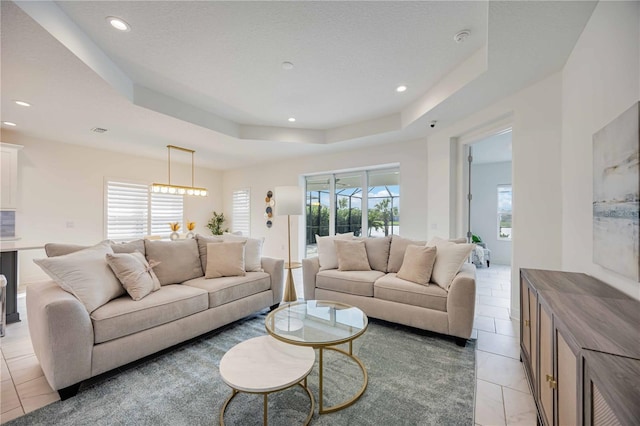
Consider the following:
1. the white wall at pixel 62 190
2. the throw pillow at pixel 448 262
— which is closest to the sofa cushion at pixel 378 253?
the throw pillow at pixel 448 262

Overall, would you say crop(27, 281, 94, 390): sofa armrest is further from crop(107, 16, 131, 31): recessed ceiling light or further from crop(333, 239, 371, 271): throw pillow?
crop(333, 239, 371, 271): throw pillow

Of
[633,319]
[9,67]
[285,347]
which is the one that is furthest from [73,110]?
[633,319]

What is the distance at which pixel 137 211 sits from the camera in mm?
5957

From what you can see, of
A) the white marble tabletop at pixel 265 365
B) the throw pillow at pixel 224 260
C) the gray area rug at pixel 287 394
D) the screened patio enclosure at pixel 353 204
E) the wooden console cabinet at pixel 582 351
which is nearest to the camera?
the wooden console cabinet at pixel 582 351

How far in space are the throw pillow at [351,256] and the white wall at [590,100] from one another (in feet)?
6.57

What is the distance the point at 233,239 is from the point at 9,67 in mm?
2610

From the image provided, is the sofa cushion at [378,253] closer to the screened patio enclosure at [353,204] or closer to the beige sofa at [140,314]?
the beige sofa at [140,314]

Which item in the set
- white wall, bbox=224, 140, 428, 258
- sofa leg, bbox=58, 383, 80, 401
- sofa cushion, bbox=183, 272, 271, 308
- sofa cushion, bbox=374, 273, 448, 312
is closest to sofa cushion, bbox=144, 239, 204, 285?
sofa cushion, bbox=183, 272, 271, 308

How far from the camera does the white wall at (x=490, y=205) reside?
670cm

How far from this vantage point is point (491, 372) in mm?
2053

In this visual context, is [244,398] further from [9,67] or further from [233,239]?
[9,67]

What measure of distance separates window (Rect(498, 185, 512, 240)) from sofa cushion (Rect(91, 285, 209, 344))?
726cm

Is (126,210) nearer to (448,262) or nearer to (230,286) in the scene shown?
(230,286)

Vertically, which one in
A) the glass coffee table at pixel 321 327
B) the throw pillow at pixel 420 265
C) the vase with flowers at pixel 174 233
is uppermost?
the vase with flowers at pixel 174 233
